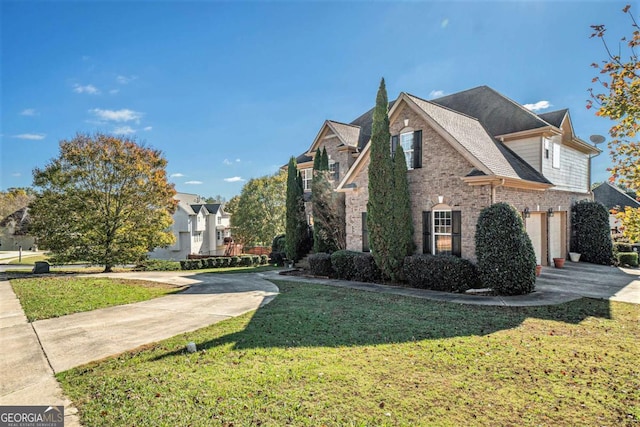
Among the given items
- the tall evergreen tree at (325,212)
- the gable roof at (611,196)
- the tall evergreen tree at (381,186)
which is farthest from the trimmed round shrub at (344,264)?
the gable roof at (611,196)

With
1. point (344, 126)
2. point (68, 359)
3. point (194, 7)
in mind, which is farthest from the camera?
point (344, 126)

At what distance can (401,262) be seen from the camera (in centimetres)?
1391

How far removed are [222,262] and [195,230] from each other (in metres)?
19.2

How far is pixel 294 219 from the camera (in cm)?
2164

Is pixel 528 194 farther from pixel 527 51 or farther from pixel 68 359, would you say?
pixel 68 359

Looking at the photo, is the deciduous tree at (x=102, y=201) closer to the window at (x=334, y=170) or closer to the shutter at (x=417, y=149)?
the window at (x=334, y=170)

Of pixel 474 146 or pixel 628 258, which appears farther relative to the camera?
pixel 628 258

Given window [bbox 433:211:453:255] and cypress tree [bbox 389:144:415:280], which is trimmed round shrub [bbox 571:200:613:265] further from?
cypress tree [bbox 389:144:415:280]

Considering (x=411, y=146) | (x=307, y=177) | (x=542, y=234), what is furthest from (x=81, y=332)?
(x=307, y=177)

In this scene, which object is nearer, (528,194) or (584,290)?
(584,290)

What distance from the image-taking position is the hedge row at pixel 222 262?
22.4 metres

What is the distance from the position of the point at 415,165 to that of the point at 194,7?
32.5 feet

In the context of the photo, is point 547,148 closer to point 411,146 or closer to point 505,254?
point 411,146

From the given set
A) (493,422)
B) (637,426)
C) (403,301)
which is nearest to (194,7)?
(403,301)
